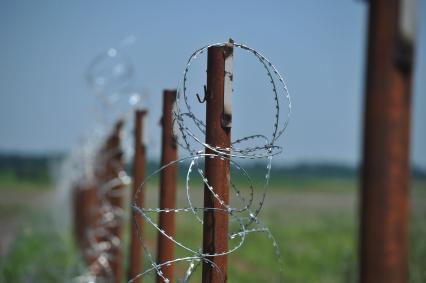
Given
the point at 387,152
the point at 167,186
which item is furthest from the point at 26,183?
the point at 387,152

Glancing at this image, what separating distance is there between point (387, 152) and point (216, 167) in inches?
47.1

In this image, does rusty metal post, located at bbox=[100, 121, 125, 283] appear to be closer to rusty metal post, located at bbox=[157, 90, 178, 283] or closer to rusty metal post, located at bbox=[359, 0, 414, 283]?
rusty metal post, located at bbox=[157, 90, 178, 283]

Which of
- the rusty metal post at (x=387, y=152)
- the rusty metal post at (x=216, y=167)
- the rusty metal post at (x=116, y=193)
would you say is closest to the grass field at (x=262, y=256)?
the rusty metal post at (x=116, y=193)

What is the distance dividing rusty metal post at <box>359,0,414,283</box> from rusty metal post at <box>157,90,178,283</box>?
77.3 inches

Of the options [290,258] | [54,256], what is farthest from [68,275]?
[290,258]

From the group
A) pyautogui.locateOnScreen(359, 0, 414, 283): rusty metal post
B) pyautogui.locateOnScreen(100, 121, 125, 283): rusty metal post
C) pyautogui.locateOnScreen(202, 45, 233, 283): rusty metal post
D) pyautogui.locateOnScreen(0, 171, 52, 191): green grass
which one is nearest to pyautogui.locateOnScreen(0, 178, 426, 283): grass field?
pyautogui.locateOnScreen(100, 121, 125, 283): rusty metal post

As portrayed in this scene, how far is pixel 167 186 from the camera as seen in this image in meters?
4.01

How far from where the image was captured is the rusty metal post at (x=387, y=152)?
1.91m

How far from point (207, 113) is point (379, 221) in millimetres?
1206

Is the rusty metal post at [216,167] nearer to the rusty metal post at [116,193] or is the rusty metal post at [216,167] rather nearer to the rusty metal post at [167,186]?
the rusty metal post at [167,186]

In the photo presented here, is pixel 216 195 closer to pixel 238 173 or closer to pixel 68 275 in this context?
pixel 238 173

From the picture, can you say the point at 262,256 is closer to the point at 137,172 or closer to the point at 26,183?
the point at 137,172

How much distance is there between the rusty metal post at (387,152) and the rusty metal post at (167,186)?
1.96m

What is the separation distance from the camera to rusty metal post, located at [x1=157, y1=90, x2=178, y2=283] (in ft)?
12.5
